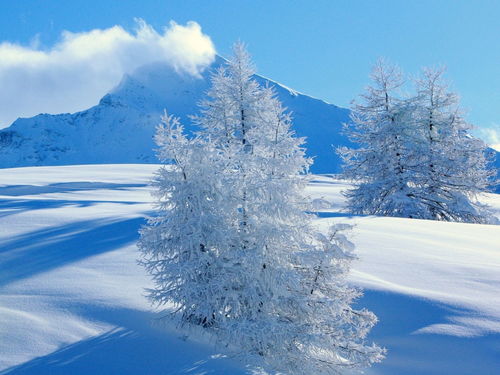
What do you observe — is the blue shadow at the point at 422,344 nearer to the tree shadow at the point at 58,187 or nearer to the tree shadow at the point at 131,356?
the tree shadow at the point at 131,356

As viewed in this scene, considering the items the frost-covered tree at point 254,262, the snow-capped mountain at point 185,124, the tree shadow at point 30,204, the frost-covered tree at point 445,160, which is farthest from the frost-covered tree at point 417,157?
the snow-capped mountain at point 185,124

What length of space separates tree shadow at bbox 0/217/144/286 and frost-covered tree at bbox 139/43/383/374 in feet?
7.75

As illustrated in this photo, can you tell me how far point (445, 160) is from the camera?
51.6 ft

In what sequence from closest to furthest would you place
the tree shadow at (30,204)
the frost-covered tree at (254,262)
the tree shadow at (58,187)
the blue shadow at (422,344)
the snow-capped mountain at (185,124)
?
the frost-covered tree at (254,262)
the blue shadow at (422,344)
the tree shadow at (30,204)
the tree shadow at (58,187)
the snow-capped mountain at (185,124)

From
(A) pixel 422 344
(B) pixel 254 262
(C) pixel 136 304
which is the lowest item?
(A) pixel 422 344

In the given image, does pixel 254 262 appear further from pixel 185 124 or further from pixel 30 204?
pixel 185 124

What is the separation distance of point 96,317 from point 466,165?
14925 mm

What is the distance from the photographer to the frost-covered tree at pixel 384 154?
15.6 m

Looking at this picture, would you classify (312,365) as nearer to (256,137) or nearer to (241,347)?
(241,347)

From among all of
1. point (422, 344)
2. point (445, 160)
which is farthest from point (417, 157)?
point (422, 344)

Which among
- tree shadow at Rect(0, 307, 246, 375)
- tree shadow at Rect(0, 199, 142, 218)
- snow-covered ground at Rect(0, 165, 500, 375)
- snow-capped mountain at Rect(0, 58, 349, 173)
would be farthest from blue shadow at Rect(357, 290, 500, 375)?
snow-capped mountain at Rect(0, 58, 349, 173)

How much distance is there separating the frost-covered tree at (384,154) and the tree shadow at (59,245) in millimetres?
10025

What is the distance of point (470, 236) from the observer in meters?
10.2

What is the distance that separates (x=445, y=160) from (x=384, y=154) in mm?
2187
